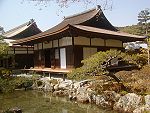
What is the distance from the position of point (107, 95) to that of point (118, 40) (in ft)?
38.9

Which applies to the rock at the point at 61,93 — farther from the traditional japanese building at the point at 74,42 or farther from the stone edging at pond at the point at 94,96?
the traditional japanese building at the point at 74,42

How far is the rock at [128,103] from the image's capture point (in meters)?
9.22

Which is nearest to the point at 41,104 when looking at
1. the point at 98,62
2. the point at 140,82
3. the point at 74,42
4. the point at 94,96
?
the point at 94,96

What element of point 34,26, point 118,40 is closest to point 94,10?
point 118,40

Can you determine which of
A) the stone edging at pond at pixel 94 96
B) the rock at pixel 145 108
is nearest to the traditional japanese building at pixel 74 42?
the stone edging at pond at pixel 94 96

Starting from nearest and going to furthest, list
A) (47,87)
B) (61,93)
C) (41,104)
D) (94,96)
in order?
(94,96) → (41,104) → (61,93) → (47,87)

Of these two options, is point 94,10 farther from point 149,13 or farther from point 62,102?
point 149,13

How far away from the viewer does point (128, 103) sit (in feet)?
31.3

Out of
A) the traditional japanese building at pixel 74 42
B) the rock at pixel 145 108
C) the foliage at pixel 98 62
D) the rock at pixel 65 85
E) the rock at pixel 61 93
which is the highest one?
the traditional japanese building at pixel 74 42

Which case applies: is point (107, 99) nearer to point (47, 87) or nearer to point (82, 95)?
point (82, 95)

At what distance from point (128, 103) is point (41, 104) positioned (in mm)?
4617

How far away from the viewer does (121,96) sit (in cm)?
1009

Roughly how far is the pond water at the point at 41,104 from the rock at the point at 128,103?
20.5 inches

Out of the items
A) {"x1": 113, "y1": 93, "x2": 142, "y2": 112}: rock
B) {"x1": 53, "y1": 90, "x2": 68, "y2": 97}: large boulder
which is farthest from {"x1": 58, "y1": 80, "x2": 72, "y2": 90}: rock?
{"x1": 113, "y1": 93, "x2": 142, "y2": 112}: rock
